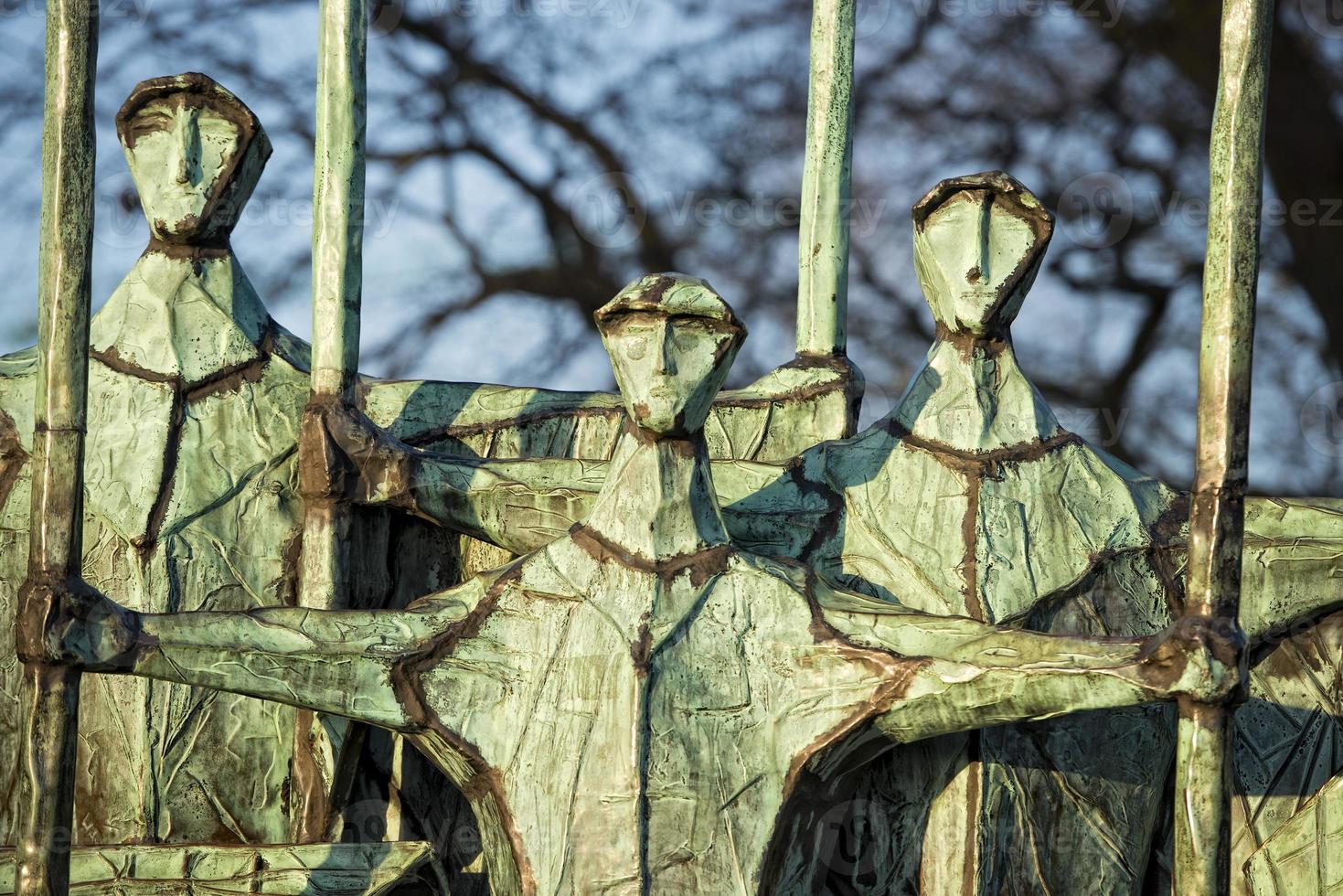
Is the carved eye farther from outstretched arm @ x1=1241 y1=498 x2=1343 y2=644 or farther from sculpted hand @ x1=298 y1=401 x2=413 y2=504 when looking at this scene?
outstretched arm @ x1=1241 y1=498 x2=1343 y2=644

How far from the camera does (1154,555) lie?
536 cm

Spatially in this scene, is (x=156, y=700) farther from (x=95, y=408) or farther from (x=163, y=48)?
(x=163, y=48)

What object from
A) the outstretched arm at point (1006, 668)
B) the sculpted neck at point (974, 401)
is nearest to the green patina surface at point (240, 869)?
the outstretched arm at point (1006, 668)

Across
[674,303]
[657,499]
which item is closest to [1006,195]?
[674,303]

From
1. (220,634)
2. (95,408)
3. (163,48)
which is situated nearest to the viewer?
(220,634)

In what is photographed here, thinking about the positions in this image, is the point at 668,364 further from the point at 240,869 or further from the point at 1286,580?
the point at 1286,580

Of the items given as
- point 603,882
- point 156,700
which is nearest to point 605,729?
point 603,882

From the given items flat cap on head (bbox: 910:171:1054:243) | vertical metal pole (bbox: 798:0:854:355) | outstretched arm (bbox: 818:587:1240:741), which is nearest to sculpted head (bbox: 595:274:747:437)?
outstretched arm (bbox: 818:587:1240:741)

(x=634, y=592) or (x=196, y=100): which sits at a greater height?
(x=196, y=100)

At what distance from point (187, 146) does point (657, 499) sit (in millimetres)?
1314

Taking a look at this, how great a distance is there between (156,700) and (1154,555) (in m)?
1.83

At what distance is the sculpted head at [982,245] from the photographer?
5312 mm

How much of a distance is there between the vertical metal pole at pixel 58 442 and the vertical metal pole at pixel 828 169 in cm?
174

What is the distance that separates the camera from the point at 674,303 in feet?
15.9
